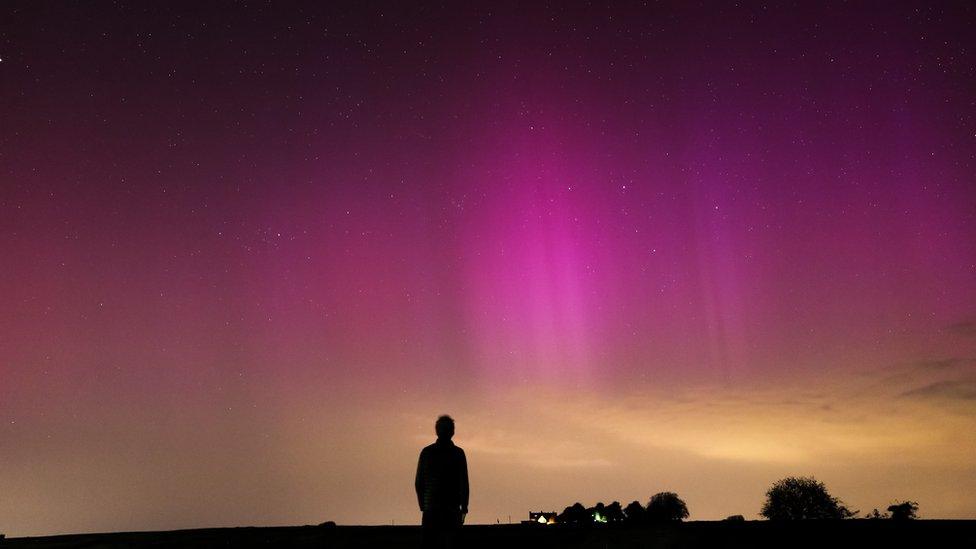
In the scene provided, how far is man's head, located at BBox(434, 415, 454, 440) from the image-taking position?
8.92 meters

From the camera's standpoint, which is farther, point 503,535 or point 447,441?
point 503,535

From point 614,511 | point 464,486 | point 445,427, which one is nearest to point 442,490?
point 464,486

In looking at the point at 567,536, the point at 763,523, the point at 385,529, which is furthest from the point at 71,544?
the point at 763,523

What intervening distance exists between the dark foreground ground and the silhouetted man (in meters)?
2.36

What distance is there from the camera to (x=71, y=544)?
54.1ft

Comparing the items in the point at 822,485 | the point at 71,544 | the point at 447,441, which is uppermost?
the point at 822,485

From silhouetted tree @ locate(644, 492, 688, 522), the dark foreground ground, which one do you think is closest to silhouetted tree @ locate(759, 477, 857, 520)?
silhouetted tree @ locate(644, 492, 688, 522)

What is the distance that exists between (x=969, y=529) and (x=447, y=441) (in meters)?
9.59

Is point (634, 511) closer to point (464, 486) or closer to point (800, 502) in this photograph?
point (800, 502)

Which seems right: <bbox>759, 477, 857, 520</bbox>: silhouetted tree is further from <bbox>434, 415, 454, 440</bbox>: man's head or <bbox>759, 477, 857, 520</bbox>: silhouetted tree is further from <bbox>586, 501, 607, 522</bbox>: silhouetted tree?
<bbox>434, 415, 454, 440</bbox>: man's head

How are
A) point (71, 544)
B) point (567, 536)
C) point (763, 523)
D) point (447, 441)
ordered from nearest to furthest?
point (447, 441) < point (567, 536) < point (763, 523) < point (71, 544)

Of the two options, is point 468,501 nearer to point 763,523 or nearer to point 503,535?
point 503,535

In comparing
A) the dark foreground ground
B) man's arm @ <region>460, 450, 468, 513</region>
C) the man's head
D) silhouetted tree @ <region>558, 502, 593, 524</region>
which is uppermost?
silhouetted tree @ <region>558, 502, 593, 524</region>

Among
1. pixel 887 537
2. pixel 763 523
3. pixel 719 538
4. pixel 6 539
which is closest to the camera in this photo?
pixel 887 537
